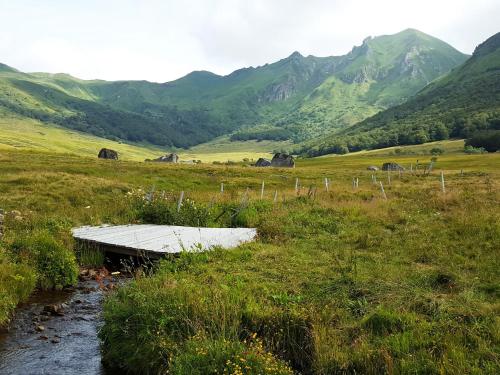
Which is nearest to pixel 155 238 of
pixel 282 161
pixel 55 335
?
pixel 55 335

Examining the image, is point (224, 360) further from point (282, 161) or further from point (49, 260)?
point (282, 161)

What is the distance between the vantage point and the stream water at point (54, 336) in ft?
33.0

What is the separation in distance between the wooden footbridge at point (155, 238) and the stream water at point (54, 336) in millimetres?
2714

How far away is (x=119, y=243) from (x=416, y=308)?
39.1 ft

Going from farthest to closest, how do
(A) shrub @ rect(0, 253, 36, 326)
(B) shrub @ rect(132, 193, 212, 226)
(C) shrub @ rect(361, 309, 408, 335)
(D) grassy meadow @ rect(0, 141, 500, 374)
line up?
(B) shrub @ rect(132, 193, 212, 226)
(A) shrub @ rect(0, 253, 36, 326)
(C) shrub @ rect(361, 309, 408, 335)
(D) grassy meadow @ rect(0, 141, 500, 374)

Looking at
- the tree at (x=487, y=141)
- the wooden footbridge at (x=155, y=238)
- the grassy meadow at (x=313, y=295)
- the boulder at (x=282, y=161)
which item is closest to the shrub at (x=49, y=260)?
the grassy meadow at (x=313, y=295)

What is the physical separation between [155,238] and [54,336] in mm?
7513

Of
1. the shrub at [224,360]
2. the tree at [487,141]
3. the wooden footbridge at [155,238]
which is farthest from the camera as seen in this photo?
the tree at [487,141]

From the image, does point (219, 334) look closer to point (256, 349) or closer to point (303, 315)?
point (256, 349)

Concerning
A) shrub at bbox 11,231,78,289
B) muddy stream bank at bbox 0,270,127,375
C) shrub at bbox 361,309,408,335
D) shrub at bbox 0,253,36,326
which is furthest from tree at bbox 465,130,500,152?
shrub at bbox 0,253,36,326

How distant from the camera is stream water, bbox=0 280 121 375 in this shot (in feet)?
33.0

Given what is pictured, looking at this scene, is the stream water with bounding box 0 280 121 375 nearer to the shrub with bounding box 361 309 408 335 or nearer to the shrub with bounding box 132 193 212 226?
the shrub with bounding box 361 309 408 335

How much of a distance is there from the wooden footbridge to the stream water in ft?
8.90

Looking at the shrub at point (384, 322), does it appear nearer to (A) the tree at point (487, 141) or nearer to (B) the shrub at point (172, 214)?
(B) the shrub at point (172, 214)
